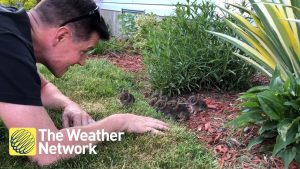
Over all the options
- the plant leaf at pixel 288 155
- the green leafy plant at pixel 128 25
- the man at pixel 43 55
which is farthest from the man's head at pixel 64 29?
the green leafy plant at pixel 128 25

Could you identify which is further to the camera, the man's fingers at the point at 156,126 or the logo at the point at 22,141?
the man's fingers at the point at 156,126

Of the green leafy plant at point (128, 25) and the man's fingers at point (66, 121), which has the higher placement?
the green leafy plant at point (128, 25)

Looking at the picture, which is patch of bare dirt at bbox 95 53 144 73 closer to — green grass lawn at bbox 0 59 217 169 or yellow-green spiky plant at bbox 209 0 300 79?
green grass lawn at bbox 0 59 217 169

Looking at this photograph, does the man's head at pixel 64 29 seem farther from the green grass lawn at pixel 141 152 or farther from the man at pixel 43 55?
the green grass lawn at pixel 141 152

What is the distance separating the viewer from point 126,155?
7.75ft

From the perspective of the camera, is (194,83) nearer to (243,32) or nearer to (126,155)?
(243,32)

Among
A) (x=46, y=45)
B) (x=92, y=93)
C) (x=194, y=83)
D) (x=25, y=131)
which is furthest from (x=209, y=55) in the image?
(x=25, y=131)

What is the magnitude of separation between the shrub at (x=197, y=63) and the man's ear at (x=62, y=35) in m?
1.42

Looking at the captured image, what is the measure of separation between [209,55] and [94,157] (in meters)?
1.70

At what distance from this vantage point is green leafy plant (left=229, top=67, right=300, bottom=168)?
6.91 ft

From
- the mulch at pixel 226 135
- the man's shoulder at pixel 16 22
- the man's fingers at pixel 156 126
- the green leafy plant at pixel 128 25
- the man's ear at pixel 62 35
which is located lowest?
the mulch at pixel 226 135

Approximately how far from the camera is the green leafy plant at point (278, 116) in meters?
2.11

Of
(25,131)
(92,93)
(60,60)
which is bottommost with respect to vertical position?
(92,93)

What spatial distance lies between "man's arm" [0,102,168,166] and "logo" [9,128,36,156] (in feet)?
0.10
